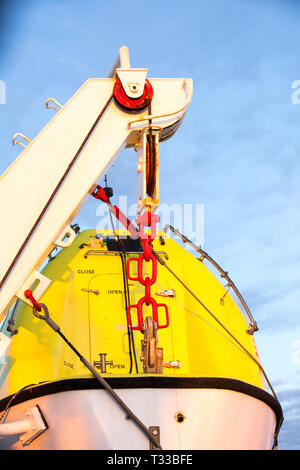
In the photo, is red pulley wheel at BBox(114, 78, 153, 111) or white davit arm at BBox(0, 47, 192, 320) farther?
red pulley wheel at BBox(114, 78, 153, 111)

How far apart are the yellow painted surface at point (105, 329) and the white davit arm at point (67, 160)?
127cm

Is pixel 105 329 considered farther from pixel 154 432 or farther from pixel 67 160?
pixel 67 160

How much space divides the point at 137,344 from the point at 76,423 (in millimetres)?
1537

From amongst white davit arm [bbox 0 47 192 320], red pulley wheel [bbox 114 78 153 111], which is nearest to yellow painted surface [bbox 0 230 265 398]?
white davit arm [bbox 0 47 192 320]

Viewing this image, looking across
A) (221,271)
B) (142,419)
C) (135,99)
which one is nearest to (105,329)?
(142,419)

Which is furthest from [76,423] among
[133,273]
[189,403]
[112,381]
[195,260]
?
[195,260]

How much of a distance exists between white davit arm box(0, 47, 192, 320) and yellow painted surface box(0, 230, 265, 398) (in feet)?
4.16

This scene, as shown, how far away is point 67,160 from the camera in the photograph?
475cm

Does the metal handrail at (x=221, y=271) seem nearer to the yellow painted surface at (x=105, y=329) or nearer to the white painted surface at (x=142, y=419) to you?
the yellow painted surface at (x=105, y=329)

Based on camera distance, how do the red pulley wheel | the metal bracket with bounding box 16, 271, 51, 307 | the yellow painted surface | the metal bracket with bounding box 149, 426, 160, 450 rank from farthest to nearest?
the yellow painted surface
the red pulley wheel
the metal bracket with bounding box 16, 271, 51, 307
the metal bracket with bounding box 149, 426, 160, 450

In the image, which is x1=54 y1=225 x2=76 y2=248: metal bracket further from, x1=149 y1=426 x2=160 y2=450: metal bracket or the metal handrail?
the metal handrail

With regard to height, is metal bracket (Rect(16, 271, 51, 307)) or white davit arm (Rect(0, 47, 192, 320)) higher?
white davit arm (Rect(0, 47, 192, 320))

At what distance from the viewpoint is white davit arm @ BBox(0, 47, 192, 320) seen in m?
4.49
